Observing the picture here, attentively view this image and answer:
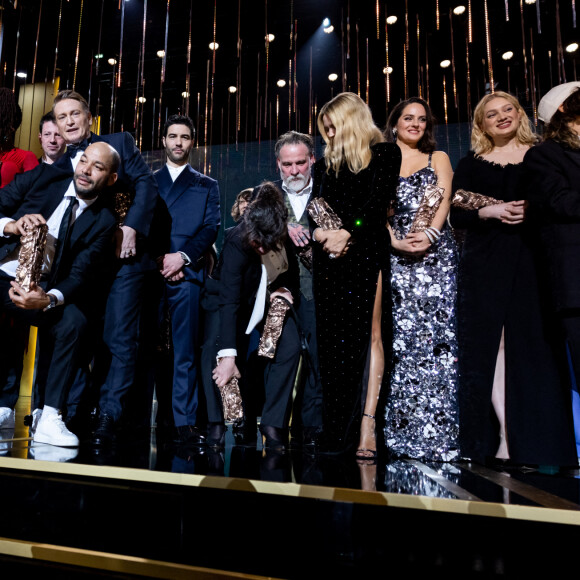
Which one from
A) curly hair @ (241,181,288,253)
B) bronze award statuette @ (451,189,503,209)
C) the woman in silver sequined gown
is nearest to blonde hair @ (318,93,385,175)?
the woman in silver sequined gown

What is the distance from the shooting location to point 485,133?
2.66 meters

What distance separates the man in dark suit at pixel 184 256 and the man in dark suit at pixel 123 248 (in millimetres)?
166

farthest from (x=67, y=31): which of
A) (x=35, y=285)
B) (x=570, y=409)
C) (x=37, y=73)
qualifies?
(x=570, y=409)

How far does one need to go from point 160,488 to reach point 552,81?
22.4 ft

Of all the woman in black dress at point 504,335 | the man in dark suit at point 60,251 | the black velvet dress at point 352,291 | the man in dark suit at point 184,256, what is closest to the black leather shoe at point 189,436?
the man in dark suit at point 184,256

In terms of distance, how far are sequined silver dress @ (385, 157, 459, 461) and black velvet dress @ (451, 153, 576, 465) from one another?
7 centimetres

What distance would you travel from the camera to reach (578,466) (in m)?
2.30

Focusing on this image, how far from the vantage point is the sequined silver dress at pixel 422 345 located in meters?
2.39

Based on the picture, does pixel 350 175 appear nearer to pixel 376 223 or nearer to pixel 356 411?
pixel 376 223

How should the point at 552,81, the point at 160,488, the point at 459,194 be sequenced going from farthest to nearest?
the point at 552,81, the point at 459,194, the point at 160,488

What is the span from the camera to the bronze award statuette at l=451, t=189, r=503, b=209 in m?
2.49

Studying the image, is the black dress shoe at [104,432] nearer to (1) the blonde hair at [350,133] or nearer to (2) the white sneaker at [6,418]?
(2) the white sneaker at [6,418]

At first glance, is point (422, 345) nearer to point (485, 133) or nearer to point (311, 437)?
point (311, 437)

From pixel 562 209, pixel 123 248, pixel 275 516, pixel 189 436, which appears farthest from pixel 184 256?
pixel 562 209
